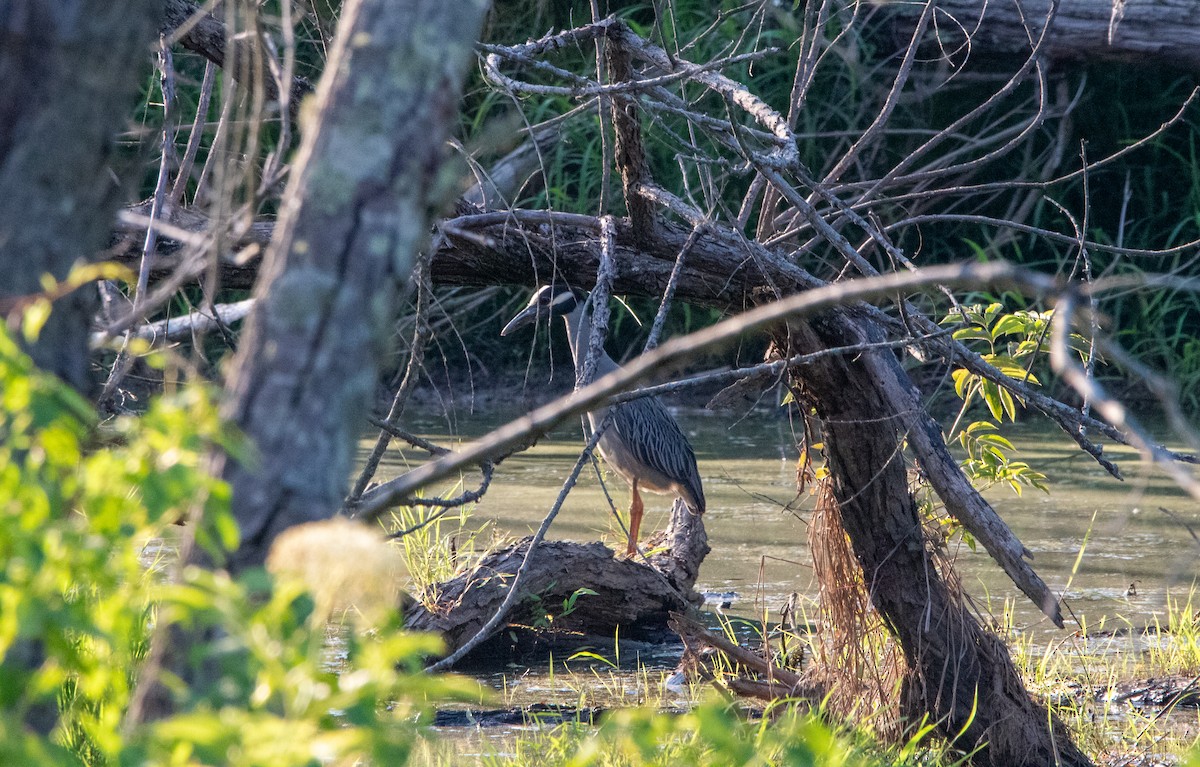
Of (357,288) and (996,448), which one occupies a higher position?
(357,288)

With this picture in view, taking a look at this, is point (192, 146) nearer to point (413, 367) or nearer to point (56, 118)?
point (413, 367)

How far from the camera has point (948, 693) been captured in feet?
10.3

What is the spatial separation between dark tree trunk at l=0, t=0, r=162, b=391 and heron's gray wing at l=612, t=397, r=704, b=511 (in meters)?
4.51

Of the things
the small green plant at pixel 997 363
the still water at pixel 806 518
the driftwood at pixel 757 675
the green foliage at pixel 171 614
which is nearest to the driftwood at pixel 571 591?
the still water at pixel 806 518

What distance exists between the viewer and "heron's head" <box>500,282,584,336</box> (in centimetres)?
526

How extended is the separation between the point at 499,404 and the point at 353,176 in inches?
305

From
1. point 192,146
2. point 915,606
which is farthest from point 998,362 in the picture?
point 192,146

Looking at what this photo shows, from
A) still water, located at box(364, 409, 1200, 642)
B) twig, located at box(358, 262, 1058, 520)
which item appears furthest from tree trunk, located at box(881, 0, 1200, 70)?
twig, located at box(358, 262, 1058, 520)

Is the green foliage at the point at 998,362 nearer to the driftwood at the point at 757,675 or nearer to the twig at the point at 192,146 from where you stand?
the driftwood at the point at 757,675

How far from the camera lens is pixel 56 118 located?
124 cm

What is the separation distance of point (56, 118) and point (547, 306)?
4.65 meters

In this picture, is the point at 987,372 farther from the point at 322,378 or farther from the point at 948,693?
the point at 322,378

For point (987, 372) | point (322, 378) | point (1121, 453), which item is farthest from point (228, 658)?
point (1121, 453)

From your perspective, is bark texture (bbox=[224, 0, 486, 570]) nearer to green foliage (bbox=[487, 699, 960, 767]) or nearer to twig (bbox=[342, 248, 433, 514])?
green foliage (bbox=[487, 699, 960, 767])
